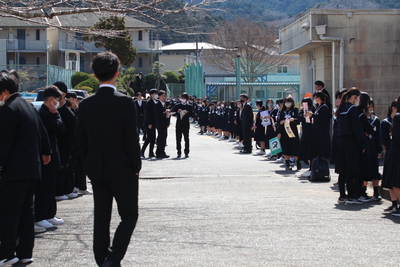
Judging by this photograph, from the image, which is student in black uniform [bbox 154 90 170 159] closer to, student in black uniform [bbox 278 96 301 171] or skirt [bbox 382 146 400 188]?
student in black uniform [bbox 278 96 301 171]

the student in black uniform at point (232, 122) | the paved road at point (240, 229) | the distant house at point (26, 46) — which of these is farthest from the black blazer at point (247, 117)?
the distant house at point (26, 46)

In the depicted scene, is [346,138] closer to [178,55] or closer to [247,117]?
[247,117]

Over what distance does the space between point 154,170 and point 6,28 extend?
3233 cm

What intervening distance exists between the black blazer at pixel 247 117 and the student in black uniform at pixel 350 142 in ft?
33.0

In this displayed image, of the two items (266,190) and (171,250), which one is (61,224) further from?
(266,190)

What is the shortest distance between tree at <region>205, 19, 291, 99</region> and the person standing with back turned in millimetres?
55516

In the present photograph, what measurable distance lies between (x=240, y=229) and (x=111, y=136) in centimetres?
272

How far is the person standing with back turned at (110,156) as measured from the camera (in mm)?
5109

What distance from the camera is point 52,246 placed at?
654 cm

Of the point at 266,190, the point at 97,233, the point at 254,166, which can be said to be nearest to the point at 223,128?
the point at 254,166

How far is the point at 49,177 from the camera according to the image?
24.1 ft

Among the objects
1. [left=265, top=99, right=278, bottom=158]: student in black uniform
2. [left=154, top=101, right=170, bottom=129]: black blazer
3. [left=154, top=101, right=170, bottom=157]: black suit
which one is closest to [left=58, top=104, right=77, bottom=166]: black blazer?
[left=154, top=101, right=170, bottom=157]: black suit

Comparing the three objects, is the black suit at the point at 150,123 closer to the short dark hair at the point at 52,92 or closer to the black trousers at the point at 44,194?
the short dark hair at the point at 52,92

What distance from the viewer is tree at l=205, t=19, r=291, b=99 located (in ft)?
200
